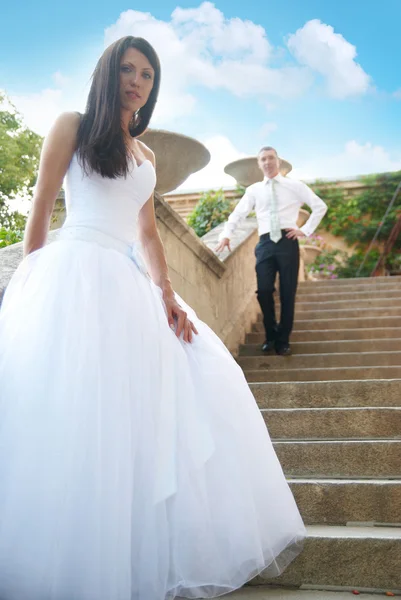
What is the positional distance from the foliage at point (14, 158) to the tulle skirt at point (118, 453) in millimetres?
14626

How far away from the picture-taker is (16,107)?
17625 mm

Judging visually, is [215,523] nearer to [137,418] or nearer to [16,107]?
[137,418]

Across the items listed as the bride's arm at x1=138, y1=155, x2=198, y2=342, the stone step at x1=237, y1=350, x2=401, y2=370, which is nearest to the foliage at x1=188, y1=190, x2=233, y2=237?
the stone step at x1=237, y1=350, x2=401, y2=370

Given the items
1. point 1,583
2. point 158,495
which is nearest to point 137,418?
point 158,495

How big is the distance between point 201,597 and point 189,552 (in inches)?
7.2

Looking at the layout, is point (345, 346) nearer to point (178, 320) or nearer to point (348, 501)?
point (348, 501)

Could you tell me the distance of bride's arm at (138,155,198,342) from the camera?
2.12 meters

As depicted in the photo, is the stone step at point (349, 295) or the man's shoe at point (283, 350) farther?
the stone step at point (349, 295)

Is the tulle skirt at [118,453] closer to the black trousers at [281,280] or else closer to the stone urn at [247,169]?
the black trousers at [281,280]

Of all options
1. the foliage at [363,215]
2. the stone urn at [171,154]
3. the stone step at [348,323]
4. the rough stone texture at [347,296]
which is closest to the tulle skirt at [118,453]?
the stone urn at [171,154]

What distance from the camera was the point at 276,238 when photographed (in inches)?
222

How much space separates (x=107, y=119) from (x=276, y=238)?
146 inches

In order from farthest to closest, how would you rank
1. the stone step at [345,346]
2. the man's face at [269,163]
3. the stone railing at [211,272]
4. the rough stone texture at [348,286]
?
the rough stone texture at [348,286] → the man's face at [269,163] → the stone step at [345,346] → the stone railing at [211,272]

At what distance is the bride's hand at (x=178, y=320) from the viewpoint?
2.11m
